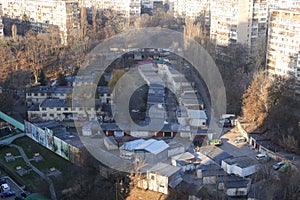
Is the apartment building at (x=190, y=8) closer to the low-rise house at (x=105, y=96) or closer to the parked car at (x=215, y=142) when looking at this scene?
the low-rise house at (x=105, y=96)

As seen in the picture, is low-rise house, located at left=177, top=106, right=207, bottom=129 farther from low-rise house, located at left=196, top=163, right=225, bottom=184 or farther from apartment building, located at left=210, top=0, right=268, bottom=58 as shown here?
apartment building, located at left=210, top=0, right=268, bottom=58

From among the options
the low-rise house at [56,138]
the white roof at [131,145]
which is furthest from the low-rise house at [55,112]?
the white roof at [131,145]

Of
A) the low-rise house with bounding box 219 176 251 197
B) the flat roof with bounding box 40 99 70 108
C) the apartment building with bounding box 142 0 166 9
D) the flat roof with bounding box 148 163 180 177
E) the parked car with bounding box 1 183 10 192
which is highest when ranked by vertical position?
the apartment building with bounding box 142 0 166 9

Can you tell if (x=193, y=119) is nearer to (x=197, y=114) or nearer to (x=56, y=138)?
(x=197, y=114)

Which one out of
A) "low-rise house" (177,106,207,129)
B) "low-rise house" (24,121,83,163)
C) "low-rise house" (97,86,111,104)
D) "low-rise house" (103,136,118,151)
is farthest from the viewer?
"low-rise house" (97,86,111,104)

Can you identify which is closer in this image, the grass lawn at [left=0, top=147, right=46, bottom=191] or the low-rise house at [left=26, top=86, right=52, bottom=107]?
the grass lawn at [left=0, top=147, right=46, bottom=191]

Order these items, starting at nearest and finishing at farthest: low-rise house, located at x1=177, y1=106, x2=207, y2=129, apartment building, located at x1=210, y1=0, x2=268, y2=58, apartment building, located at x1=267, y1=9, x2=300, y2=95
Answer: low-rise house, located at x1=177, y1=106, x2=207, y2=129, apartment building, located at x1=267, y1=9, x2=300, y2=95, apartment building, located at x1=210, y1=0, x2=268, y2=58

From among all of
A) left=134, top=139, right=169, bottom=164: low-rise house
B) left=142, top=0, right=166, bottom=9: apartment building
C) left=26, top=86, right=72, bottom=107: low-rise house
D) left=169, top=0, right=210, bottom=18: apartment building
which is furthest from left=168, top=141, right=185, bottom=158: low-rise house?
left=142, top=0, right=166, bottom=9: apartment building
